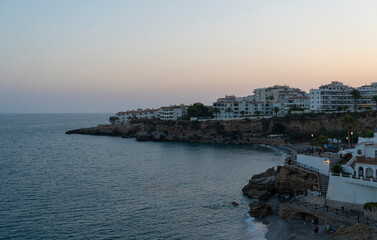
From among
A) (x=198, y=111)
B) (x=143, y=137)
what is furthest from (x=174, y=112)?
(x=143, y=137)

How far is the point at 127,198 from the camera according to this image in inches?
1521

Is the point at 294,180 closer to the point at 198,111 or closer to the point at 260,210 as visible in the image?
the point at 260,210

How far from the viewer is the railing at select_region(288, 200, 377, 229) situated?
956 inches

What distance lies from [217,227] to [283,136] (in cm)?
6749

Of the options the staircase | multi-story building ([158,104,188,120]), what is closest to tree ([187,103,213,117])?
multi-story building ([158,104,188,120])

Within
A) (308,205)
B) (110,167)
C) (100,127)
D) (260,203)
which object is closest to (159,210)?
(260,203)

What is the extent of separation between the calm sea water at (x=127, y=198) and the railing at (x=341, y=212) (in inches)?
179

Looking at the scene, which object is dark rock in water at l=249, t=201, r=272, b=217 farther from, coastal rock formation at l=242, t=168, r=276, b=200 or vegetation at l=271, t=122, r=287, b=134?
vegetation at l=271, t=122, r=287, b=134

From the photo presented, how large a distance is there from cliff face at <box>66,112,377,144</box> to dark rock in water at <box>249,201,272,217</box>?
58.3m

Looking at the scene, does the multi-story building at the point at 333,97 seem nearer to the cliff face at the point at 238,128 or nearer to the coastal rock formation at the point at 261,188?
the cliff face at the point at 238,128

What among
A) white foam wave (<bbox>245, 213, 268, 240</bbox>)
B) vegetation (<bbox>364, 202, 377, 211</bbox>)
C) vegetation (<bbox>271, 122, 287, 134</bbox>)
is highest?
vegetation (<bbox>271, 122, 287, 134</bbox>)

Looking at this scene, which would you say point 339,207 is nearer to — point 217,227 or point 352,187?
point 352,187

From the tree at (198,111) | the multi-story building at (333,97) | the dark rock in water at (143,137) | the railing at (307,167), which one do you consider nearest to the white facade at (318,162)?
the railing at (307,167)

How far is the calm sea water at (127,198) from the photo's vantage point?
94.7ft
